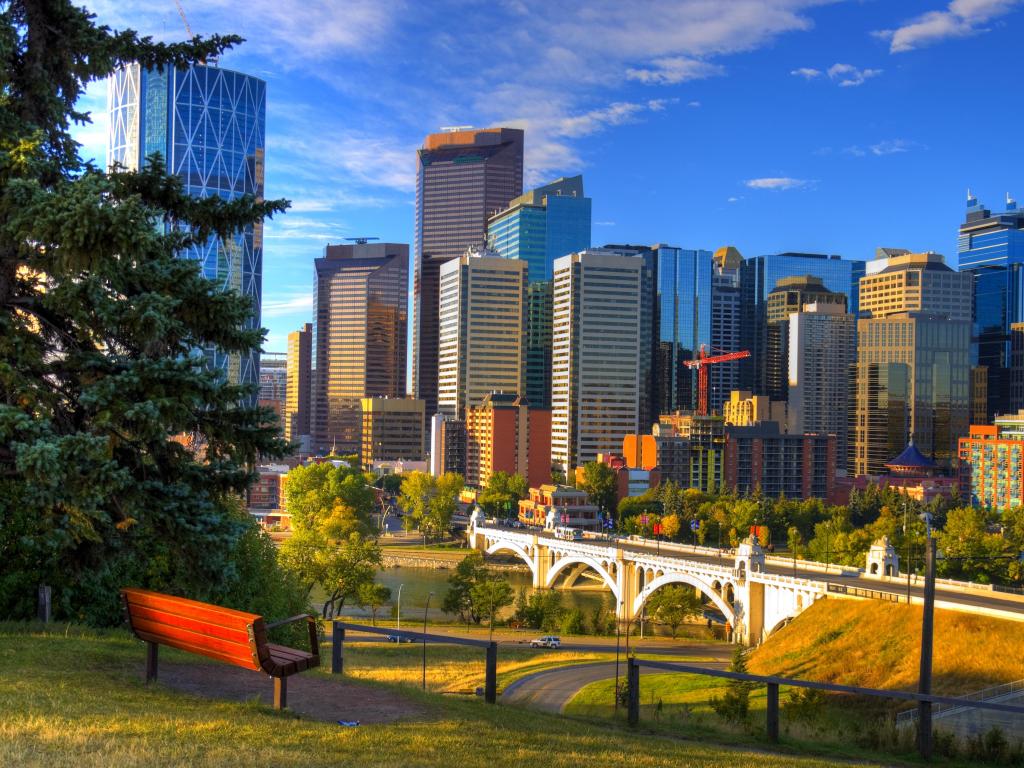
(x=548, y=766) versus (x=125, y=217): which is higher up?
(x=125, y=217)

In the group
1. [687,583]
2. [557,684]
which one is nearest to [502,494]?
[687,583]

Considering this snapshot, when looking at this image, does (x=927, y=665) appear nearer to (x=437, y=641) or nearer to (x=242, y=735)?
(x=437, y=641)

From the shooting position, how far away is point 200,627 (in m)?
10.9

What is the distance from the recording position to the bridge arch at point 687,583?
67125 mm

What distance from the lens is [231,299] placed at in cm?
1184

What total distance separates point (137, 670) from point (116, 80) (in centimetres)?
17848

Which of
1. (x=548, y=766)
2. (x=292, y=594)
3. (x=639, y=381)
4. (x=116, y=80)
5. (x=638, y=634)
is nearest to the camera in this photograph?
(x=548, y=766)

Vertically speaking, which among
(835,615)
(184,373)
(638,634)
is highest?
(184,373)

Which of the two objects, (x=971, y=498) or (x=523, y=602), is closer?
(x=523, y=602)

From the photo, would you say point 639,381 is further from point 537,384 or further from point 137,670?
point 137,670

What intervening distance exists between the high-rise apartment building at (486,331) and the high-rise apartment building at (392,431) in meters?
12.7

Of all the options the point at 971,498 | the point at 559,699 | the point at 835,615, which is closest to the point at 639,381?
the point at 971,498

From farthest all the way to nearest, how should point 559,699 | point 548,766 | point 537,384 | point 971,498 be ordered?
point 537,384 < point 971,498 < point 559,699 < point 548,766

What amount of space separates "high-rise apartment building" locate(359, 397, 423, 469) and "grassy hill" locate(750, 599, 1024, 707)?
413 feet
